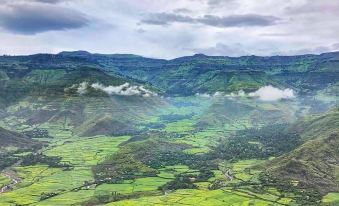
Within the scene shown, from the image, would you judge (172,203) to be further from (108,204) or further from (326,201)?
(326,201)

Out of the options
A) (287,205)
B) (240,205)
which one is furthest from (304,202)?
Answer: (240,205)

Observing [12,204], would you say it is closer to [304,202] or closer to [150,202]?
[150,202]

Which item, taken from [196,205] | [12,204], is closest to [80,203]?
[12,204]

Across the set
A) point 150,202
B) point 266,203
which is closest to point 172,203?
point 150,202

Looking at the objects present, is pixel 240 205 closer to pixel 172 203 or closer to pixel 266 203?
pixel 266 203

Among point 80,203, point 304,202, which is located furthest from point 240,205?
point 80,203

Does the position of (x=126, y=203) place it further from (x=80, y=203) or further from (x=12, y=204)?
(x=12, y=204)
